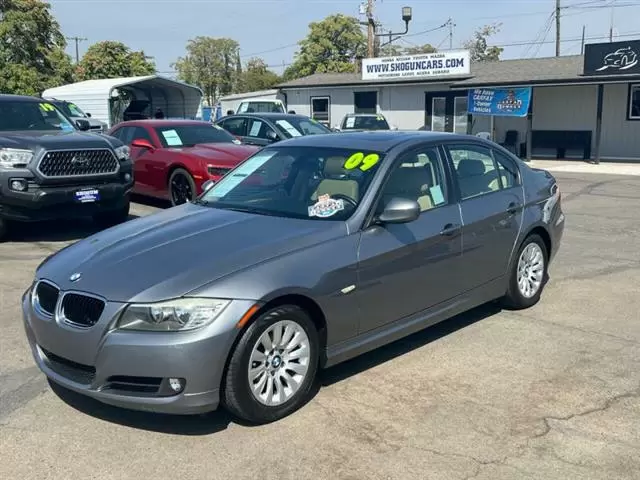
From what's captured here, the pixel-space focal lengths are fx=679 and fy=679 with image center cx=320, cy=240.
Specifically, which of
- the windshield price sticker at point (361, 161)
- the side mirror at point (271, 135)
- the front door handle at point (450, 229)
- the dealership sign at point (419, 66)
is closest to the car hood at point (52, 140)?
the windshield price sticker at point (361, 161)

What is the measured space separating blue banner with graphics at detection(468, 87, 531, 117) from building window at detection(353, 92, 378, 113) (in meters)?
5.39

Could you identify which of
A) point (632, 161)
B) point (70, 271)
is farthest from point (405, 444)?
point (632, 161)

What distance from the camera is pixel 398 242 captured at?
4.49 m

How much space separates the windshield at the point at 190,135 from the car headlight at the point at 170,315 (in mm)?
7754

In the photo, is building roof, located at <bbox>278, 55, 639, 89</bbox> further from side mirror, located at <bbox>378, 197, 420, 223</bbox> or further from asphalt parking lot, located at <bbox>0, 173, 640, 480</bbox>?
side mirror, located at <bbox>378, 197, 420, 223</bbox>

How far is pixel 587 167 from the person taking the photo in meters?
20.8

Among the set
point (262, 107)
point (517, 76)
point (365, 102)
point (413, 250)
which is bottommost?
point (413, 250)

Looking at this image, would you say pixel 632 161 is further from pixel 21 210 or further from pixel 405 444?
pixel 405 444

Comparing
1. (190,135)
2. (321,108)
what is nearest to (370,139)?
(190,135)

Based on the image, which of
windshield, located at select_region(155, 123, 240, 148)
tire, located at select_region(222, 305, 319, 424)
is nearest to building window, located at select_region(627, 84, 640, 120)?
windshield, located at select_region(155, 123, 240, 148)

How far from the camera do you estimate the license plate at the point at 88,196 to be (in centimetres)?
848

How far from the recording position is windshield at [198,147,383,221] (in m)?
4.57

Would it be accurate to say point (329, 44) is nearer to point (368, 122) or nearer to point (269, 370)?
point (368, 122)

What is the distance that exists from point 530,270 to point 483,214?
103 cm
